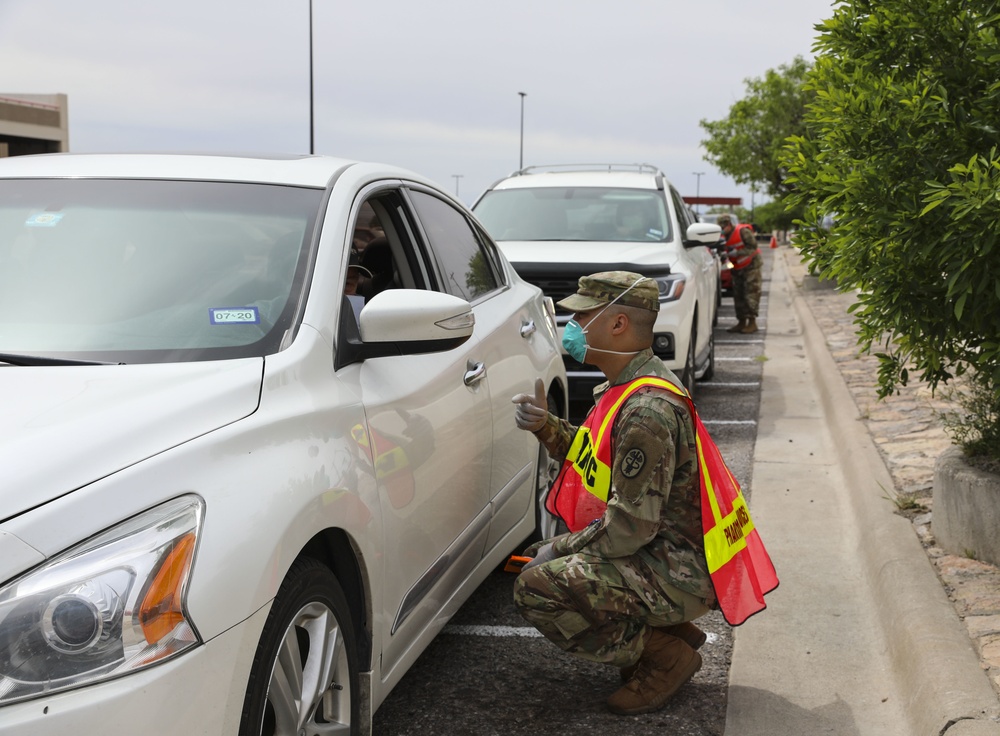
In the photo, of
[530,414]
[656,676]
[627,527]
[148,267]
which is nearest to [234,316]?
[148,267]

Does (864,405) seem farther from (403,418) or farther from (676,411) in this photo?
(403,418)

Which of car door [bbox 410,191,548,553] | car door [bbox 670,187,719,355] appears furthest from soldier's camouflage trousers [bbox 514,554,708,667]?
car door [bbox 670,187,719,355]

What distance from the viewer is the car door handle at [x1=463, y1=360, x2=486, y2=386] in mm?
3809

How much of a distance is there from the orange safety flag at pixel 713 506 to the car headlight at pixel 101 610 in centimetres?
188

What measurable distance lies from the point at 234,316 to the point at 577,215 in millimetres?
6678

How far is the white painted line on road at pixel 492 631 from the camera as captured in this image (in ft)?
14.8

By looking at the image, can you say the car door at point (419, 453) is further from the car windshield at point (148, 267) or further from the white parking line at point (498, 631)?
the white parking line at point (498, 631)

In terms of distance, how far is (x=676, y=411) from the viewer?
3611 millimetres

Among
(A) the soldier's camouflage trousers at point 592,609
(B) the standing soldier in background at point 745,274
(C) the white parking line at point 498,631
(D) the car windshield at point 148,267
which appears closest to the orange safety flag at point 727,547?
(A) the soldier's camouflage trousers at point 592,609

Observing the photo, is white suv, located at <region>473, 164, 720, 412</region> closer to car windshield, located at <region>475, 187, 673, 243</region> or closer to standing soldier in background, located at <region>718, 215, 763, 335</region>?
car windshield, located at <region>475, 187, 673, 243</region>

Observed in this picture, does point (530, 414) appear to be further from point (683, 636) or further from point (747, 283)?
point (747, 283)

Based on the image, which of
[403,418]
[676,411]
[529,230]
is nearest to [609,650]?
[676,411]

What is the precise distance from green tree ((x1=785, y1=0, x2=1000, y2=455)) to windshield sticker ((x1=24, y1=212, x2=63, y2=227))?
9.31 ft

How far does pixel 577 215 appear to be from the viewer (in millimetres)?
9414
